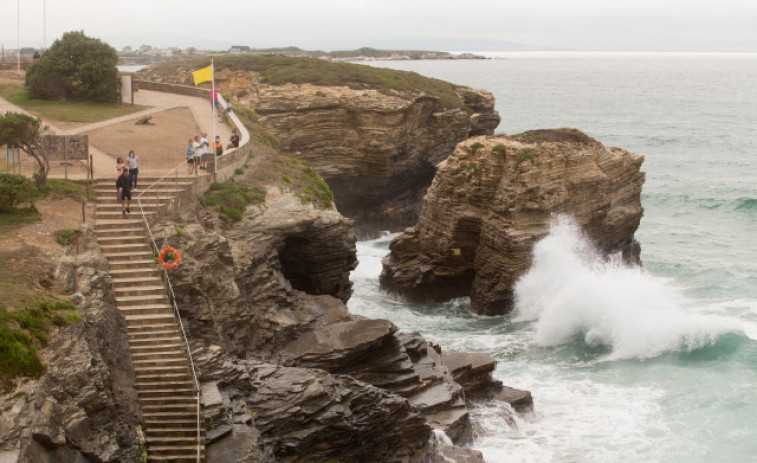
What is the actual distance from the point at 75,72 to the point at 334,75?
20.4 m

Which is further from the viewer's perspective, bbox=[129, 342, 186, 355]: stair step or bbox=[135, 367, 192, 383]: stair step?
bbox=[129, 342, 186, 355]: stair step

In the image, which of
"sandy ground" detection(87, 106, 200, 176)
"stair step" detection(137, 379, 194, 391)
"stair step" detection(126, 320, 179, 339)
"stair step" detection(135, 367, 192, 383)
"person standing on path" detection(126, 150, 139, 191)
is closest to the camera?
"stair step" detection(137, 379, 194, 391)

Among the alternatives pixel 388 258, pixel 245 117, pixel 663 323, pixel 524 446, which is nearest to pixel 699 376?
pixel 663 323

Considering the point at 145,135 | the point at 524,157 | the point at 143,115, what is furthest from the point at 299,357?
the point at 143,115

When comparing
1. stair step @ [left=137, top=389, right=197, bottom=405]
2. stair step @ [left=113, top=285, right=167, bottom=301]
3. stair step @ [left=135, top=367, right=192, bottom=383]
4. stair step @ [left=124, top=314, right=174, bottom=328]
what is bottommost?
stair step @ [left=137, top=389, right=197, bottom=405]

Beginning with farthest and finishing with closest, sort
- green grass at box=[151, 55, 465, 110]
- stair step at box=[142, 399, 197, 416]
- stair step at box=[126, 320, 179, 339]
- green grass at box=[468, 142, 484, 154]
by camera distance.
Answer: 1. green grass at box=[151, 55, 465, 110]
2. green grass at box=[468, 142, 484, 154]
3. stair step at box=[126, 320, 179, 339]
4. stair step at box=[142, 399, 197, 416]

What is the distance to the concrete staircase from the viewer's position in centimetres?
1622

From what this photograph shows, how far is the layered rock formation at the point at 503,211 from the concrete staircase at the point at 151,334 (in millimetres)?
15693

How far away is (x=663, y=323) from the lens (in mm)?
30172

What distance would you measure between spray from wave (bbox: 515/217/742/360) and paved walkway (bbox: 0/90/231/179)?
14.1 meters

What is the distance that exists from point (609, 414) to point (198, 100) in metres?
27.5

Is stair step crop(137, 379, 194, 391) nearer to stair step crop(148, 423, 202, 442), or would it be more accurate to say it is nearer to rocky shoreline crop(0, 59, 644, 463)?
rocky shoreline crop(0, 59, 644, 463)

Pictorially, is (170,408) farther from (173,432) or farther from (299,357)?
(299,357)

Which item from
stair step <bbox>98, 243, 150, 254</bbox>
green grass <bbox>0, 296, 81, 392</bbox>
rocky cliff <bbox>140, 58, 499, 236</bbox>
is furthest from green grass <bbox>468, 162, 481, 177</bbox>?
green grass <bbox>0, 296, 81, 392</bbox>
